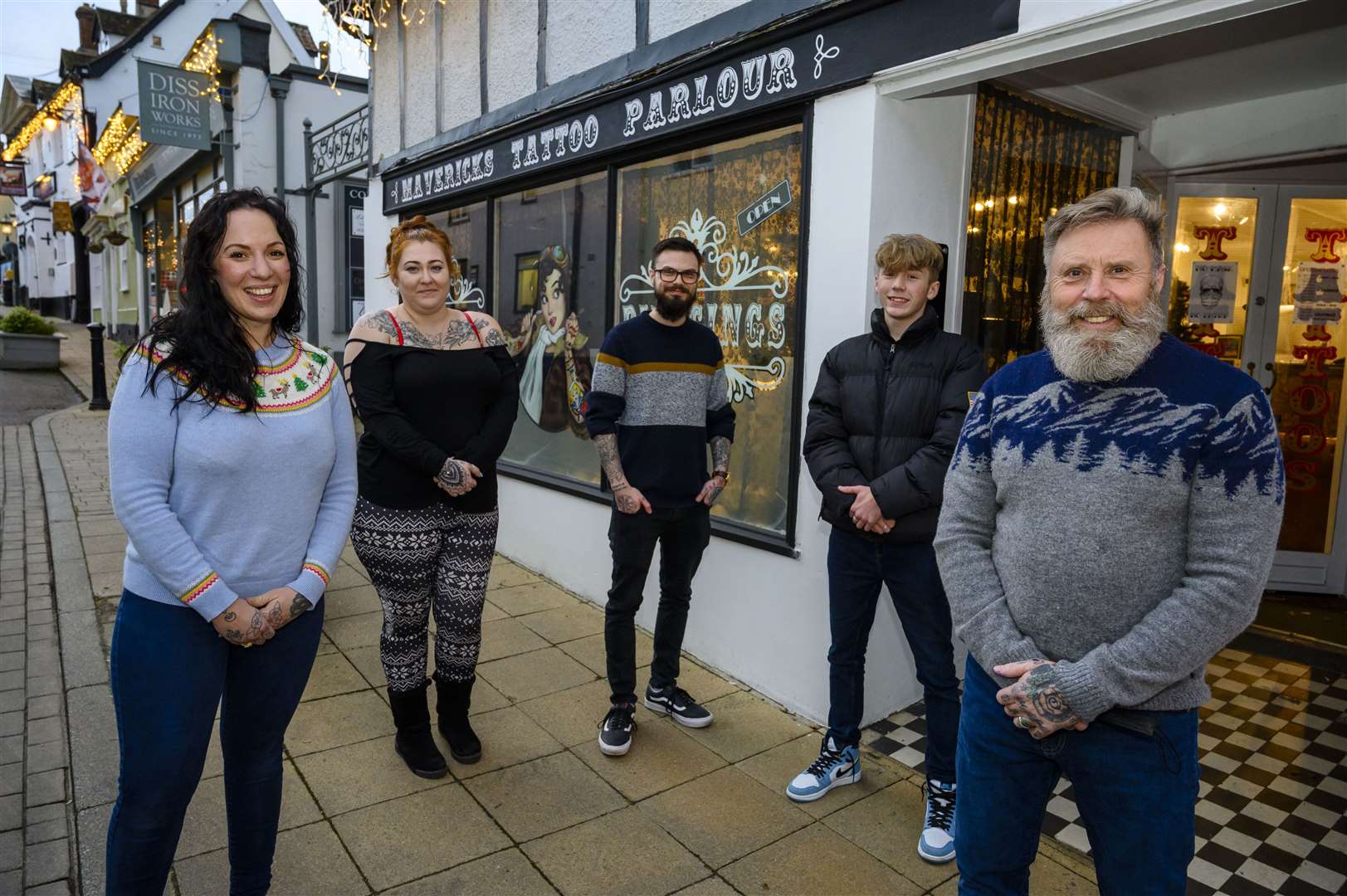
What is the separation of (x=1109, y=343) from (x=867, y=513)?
1.30m

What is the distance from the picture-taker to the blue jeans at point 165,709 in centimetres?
203

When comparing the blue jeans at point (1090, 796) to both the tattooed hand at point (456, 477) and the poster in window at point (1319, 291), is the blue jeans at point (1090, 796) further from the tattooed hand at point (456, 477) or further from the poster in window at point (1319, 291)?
the poster in window at point (1319, 291)

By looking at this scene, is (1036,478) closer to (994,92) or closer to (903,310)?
(903,310)

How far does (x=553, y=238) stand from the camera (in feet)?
19.2

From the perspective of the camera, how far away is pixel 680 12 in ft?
14.3

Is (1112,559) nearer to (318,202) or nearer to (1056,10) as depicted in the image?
(1056,10)

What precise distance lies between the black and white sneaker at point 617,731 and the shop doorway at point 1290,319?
4.37 metres

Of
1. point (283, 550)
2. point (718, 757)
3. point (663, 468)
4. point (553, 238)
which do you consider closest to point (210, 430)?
point (283, 550)

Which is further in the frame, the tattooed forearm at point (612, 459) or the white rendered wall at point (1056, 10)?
the tattooed forearm at point (612, 459)

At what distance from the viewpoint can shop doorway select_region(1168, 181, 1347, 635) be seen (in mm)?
5516

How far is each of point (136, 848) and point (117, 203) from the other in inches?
984

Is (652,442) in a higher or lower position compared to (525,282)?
lower

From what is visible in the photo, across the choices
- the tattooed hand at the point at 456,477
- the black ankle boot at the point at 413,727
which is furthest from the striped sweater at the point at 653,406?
the black ankle boot at the point at 413,727

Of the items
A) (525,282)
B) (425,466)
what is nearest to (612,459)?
(425,466)
